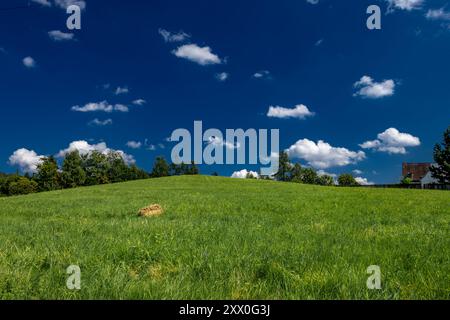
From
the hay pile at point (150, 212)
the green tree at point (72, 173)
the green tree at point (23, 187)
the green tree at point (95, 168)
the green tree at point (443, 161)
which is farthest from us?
the green tree at point (95, 168)

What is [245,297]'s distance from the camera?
13.5 ft

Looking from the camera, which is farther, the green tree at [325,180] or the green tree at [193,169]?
the green tree at [193,169]

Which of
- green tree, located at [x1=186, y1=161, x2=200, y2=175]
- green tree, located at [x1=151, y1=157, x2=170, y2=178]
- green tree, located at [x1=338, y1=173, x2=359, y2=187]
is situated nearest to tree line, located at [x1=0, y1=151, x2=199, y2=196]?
green tree, located at [x1=151, y1=157, x2=170, y2=178]

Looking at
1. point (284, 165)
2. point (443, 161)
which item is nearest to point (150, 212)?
point (443, 161)

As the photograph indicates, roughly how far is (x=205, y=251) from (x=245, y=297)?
1889 millimetres

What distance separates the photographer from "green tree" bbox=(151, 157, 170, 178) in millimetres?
140875

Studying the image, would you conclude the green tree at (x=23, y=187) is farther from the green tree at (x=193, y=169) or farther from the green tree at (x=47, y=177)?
the green tree at (x=193, y=169)

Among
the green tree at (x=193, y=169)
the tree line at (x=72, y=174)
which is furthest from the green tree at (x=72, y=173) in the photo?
the green tree at (x=193, y=169)

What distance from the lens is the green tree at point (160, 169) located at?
14088 centimetres

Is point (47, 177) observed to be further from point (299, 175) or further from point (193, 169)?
point (299, 175)

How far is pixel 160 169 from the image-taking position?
142m

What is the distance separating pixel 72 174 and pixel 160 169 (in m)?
41.7
